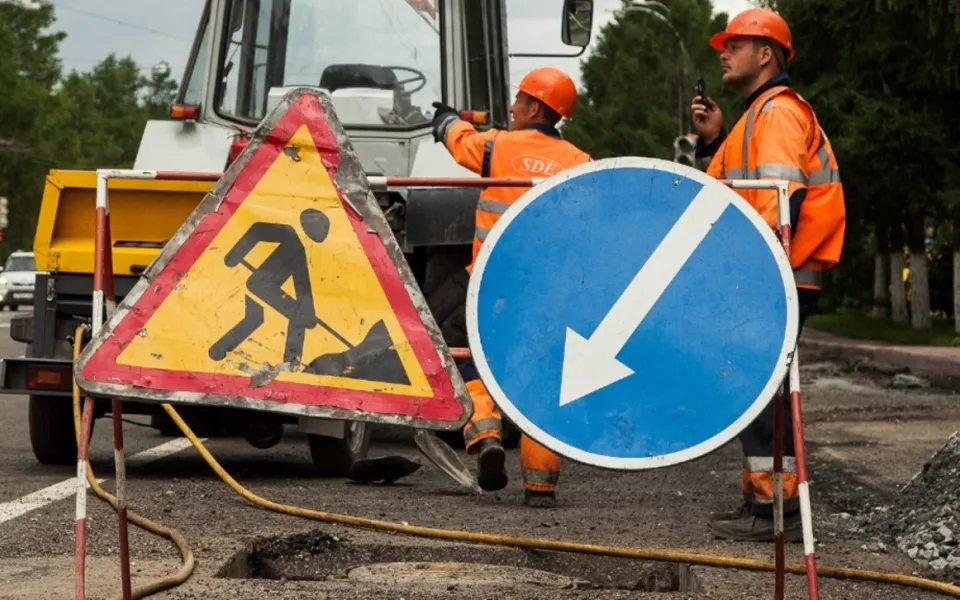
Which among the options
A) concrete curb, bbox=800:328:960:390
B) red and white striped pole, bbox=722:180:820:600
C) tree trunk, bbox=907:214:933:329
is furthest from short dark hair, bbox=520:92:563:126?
tree trunk, bbox=907:214:933:329

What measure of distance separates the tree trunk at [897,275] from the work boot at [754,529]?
91.1ft

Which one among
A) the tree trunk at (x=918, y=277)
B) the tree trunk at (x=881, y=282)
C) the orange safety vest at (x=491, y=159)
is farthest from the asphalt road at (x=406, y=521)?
the tree trunk at (x=881, y=282)

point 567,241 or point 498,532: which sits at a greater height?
point 567,241

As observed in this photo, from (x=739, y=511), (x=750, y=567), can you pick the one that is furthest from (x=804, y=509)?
(x=739, y=511)

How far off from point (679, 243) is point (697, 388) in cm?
39

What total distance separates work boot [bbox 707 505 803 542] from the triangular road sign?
9.46 ft

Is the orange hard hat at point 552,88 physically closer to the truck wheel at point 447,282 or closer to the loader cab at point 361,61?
the truck wheel at point 447,282

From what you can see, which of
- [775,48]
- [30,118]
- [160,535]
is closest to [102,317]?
[160,535]

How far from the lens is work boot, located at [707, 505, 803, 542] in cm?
750

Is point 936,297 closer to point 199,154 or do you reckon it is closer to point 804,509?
point 199,154

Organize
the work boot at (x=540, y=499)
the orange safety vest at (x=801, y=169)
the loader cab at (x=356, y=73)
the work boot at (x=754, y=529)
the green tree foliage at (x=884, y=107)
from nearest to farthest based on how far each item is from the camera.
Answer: the orange safety vest at (x=801, y=169), the work boot at (x=754, y=529), the work boot at (x=540, y=499), the loader cab at (x=356, y=73), the green tree foliage at (x=884, y=107)

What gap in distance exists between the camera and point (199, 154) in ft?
38.0

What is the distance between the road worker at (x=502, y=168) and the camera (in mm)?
8930

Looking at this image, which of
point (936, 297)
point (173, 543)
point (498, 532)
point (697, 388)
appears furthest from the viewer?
point (936, 297)
